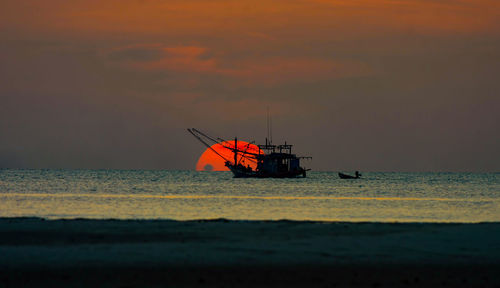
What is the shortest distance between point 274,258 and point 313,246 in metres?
2.83

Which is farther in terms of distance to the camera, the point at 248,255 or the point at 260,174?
the point at 260,174

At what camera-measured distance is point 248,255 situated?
20594mm

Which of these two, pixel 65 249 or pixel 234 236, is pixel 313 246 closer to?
pixel 234 236

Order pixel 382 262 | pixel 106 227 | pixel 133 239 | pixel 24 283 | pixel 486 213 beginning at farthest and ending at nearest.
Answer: pixel 486 213
pixel 106 227
pixel 133 239
pixel 382 262
pixel 24 283

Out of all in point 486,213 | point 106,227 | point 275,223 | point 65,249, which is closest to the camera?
point 65,249

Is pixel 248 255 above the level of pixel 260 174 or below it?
above

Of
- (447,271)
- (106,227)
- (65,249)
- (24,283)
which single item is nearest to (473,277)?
(447,271)

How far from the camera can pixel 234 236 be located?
25.3m

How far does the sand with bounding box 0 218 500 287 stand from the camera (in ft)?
55.1

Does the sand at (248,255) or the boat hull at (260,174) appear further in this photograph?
the boat hull at (260,174)

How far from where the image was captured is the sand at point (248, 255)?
661 inches

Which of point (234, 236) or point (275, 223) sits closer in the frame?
point (234, 236)

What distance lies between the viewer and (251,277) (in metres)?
17.2

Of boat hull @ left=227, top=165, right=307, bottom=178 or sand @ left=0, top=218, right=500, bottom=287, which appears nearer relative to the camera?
sand @ left=0, top=218, right=500, bottom=287
